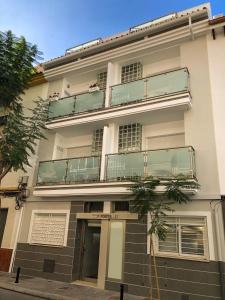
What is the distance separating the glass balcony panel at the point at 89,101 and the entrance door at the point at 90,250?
5472 millimetres

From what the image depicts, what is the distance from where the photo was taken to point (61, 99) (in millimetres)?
13688

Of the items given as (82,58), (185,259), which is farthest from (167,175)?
(82,58)

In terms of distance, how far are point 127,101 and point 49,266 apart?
819 centimetres

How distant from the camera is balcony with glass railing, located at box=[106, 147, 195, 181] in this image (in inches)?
376

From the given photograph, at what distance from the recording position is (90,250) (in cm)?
1163

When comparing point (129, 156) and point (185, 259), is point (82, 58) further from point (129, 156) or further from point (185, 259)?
point (185, 259)

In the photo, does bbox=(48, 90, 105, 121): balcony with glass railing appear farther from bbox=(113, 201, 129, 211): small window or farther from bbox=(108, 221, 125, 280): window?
bbox=(108, 221, 125, 280): window

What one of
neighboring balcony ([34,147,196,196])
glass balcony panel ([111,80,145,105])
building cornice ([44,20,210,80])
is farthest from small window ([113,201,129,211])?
building cornice ([44,20,210,80])

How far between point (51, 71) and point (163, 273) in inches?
465

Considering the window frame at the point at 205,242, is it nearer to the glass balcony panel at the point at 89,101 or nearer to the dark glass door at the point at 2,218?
the glass balcony panel at the point at 89,101

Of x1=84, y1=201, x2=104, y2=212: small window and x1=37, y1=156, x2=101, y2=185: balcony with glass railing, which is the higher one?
x1=37, y1=156, x2=101, y2=185: balcony with glass railing

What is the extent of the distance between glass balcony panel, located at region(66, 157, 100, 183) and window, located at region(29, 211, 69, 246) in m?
1.72

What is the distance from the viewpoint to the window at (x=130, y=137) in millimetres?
11984

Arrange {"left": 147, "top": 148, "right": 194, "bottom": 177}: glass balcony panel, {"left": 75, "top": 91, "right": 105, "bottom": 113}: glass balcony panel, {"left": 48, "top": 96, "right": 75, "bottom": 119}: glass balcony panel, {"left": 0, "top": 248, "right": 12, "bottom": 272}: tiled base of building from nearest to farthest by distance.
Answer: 1. {"left": 147, "top": 148, "right": 194, "bottom": 177}: glass balcony panel
2. {"left": 0, "top": 248, "right": 12, "bottom": 272}: tiled base of building
3. {"left": 75, "top": 91, "right": 105, "bottom": 113}: glass balcony panel
4. {"left": 48, "top": 96, "right": 75, "bottom": 119}: glass balcony panel
